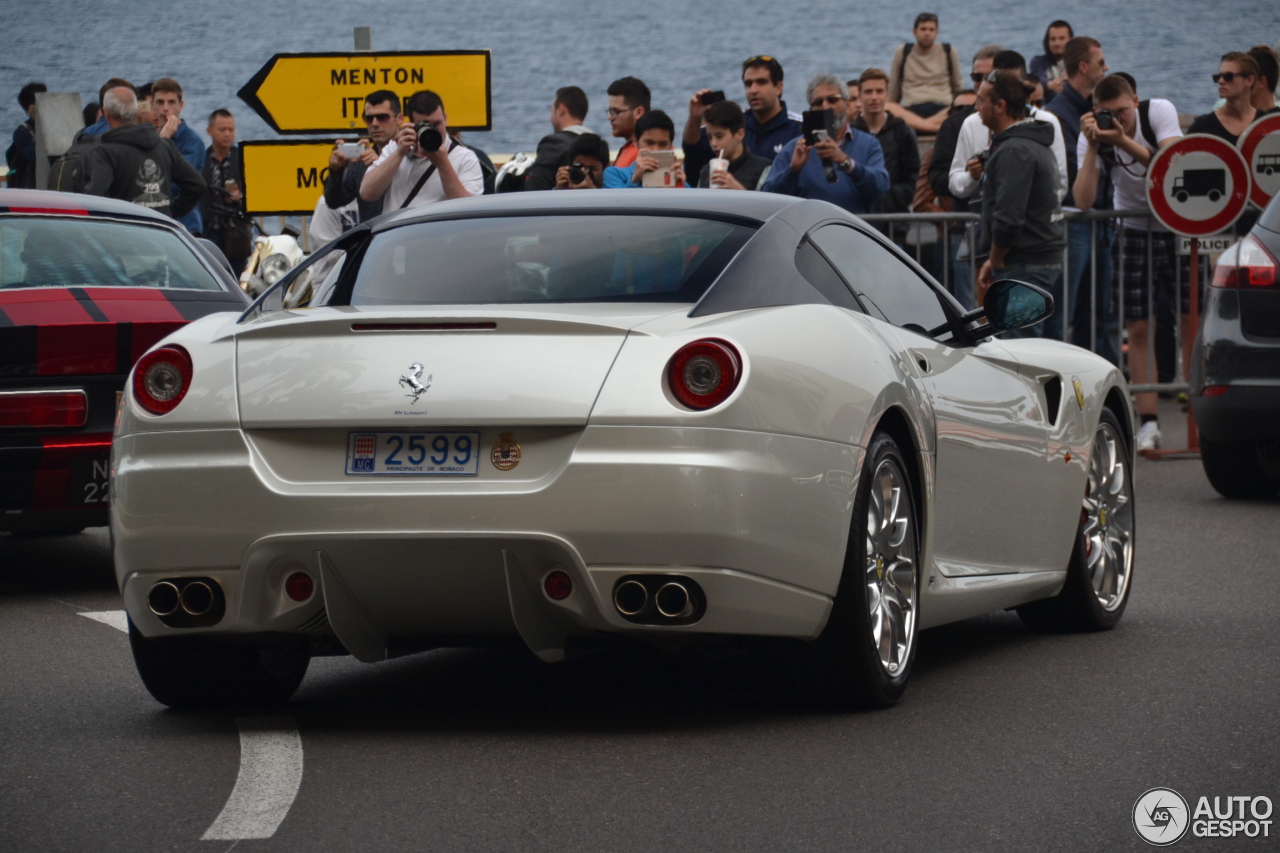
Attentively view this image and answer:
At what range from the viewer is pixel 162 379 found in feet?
17.8

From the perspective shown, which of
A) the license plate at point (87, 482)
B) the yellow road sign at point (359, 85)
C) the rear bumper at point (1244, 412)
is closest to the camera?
the license plate at point (87, 482)

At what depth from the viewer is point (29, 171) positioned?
20.0 m

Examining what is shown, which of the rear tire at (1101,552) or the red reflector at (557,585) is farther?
the rear tire at (1101,552)

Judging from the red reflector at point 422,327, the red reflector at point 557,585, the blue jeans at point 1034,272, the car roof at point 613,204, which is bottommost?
the blue jeans at point 1034,272

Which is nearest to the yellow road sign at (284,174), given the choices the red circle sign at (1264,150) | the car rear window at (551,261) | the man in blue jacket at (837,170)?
the man in blue jacket at (837,170)

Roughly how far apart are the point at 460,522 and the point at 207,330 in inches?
38.6

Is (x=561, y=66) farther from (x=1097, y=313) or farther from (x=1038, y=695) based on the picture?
(x=1038, y=695)

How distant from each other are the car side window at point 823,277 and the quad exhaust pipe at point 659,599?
3.57 ft

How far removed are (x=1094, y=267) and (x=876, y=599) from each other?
9258 mm

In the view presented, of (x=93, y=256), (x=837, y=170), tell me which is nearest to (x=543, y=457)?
(x=93, y=256)

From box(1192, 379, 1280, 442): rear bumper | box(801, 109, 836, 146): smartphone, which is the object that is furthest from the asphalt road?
box(801, 109, 836, 146): smartphone

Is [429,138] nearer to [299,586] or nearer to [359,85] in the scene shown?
[359,85]

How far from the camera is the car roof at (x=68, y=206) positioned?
9273 millimetres
